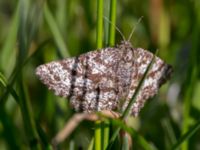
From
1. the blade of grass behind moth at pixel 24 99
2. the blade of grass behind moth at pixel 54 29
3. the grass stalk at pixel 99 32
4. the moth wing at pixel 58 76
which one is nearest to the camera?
the blade of grass behind moth at pixel 24 99

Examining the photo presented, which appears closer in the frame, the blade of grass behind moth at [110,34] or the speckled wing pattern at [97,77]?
the blade of grass behind moth at [110,34]

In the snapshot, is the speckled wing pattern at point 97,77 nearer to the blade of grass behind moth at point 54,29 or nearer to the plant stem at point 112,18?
the plant stem at point 112,18

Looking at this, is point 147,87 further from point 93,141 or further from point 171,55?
point 171,55

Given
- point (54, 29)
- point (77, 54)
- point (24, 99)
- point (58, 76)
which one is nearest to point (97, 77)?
point (58, 76)

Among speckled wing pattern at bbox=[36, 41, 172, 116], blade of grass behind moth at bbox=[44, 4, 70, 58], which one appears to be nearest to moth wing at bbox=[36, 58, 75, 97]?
speckled wing pattern at bbox=[36, 41, 172, 116]

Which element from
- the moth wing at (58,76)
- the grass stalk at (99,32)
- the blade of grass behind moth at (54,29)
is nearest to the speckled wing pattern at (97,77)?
the moth wing at (58,76)

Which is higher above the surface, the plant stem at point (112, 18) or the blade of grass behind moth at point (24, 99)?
the plant stem at point (112, 18)

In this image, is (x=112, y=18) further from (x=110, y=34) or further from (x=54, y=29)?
(x=54, y=29)
